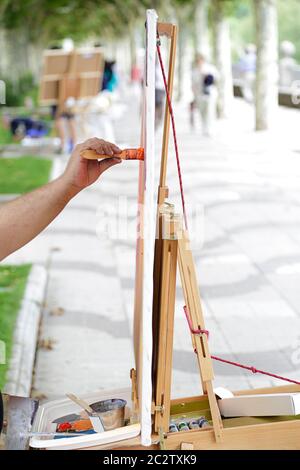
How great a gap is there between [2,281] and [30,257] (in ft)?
4.39

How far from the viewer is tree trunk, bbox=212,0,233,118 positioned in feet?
87.1

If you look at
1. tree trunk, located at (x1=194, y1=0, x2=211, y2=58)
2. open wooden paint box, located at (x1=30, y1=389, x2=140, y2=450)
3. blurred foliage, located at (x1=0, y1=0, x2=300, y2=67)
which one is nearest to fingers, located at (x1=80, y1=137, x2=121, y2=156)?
open wooden paint box, located at (x1=30, y1=389, x2=140, y2=450)

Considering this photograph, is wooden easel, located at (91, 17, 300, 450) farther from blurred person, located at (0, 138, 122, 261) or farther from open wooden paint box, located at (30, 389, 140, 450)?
blurred person, located at (0, 138, 122, 261)

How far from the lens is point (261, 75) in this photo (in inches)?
845

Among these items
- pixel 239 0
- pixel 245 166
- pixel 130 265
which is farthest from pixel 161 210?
pixel 239 0

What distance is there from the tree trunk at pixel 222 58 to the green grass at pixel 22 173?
10458 millimetres

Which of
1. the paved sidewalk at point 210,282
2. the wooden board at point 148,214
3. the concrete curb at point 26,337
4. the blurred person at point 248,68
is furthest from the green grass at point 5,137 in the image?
the wooden board at point 148,214

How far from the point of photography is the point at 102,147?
10.3 ft

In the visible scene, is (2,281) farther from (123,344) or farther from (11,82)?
(11,82)

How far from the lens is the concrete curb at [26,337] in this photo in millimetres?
5250

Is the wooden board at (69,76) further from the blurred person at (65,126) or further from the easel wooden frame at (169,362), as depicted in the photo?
the easel wooden frame at (169,362)
